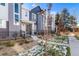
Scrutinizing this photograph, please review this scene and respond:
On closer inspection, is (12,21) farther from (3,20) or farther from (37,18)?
(37,18)

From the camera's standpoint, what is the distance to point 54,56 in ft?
5.80

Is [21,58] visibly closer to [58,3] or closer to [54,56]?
[54,56]

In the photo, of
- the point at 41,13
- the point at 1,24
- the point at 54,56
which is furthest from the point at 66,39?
the point at 1,24

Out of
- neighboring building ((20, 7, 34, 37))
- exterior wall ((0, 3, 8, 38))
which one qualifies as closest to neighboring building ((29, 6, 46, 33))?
neighboring building ((20, 7, 34, 37))

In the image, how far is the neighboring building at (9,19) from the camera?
69.0 inches

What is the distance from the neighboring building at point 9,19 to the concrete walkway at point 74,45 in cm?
46

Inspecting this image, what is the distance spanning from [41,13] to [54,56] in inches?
15.3

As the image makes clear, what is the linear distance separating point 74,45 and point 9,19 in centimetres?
60

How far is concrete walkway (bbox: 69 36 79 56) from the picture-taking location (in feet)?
5.77

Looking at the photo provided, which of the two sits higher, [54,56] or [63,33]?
[63,33]

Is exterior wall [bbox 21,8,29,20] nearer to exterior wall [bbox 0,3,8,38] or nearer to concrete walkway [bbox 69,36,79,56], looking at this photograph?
exterior wall [bbox 0,3,8,38]

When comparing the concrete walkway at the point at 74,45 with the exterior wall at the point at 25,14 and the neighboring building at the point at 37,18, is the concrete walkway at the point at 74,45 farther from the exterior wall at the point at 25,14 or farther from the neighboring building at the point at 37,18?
the exterior wall at the point at 25,14

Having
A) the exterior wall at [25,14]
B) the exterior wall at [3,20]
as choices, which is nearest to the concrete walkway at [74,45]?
the exterior wall at [25,14]

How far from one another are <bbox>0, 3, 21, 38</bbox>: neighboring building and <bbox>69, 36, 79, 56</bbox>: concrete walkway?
0.46m
